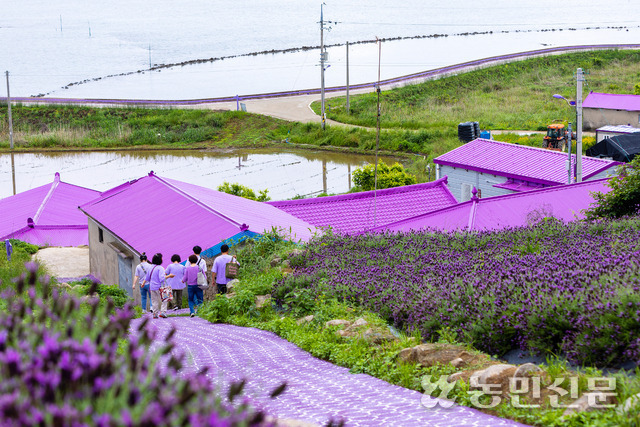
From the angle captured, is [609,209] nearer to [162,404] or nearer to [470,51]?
[162,404]

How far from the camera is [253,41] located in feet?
437

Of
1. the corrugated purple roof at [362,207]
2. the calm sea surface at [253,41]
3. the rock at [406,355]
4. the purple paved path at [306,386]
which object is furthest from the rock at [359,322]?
the calm sea surface at [253,41]

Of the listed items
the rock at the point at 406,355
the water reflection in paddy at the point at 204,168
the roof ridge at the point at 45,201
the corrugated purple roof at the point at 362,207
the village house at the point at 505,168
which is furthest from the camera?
the water reflection in paddy at the point at 204,168

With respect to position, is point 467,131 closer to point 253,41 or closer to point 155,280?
point 155,280

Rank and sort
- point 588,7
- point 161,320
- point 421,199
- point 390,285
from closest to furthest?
point 390,285
point 161,320
point 421,199
point 588,7

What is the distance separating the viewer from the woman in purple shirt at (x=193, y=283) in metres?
15.1

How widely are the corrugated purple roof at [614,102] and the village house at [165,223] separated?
4011 centimetres

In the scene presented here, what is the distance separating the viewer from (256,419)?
3.71 meters

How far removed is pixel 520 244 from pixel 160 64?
104553 millimetres

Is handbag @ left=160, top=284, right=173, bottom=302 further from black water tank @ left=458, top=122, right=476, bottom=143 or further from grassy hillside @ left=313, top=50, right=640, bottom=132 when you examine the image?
grassy hillside @ left=313, top=50, right=640, bottom=132

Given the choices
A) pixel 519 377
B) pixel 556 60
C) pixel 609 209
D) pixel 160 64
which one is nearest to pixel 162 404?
pixel 519 377

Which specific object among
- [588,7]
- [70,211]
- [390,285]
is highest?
[588,7]

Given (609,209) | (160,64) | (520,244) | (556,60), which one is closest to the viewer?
(520,244)

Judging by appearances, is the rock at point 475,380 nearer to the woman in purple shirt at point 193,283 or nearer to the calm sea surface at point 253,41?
the woman in purple shirt at point 193,283
